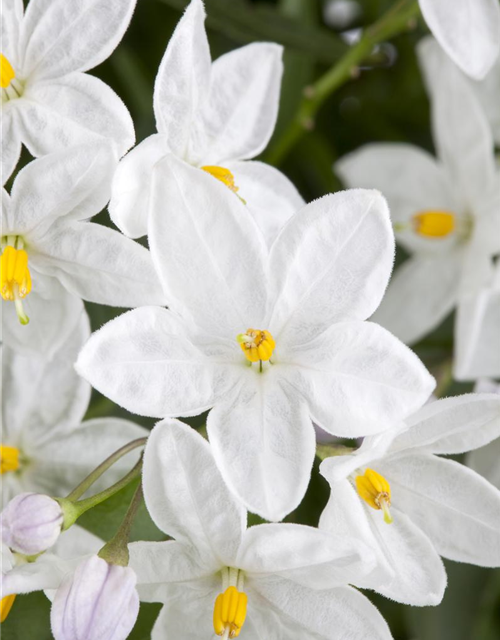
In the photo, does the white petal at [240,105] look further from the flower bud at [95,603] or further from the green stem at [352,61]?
the flower bud at [95,603]

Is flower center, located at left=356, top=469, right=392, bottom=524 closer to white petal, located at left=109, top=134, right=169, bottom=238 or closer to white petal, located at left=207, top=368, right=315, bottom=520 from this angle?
white petal, located at left=207, top=368, right=315, bottom=520

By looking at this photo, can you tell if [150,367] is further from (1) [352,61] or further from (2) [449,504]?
(1) [352,61]

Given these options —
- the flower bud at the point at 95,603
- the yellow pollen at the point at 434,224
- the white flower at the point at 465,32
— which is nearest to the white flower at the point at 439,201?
the yellow pollen at the point at 434,224

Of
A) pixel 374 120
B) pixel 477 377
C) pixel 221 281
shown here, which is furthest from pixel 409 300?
pixel 221 281

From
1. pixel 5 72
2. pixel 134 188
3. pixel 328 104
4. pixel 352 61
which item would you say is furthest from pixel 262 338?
pixel 328 104

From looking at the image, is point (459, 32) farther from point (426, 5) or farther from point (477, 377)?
point (477, 377)
